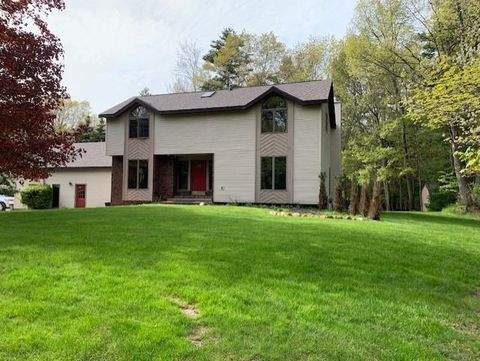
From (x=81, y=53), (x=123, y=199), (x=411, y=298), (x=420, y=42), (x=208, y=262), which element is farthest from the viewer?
(x=420, y=42)

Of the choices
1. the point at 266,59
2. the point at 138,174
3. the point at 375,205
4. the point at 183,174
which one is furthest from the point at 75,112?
the point at 375,205

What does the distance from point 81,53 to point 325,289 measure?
13.5 metres

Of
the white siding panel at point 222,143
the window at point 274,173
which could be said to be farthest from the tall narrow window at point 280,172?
the white siding panel at point 222,143

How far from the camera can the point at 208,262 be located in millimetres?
6691

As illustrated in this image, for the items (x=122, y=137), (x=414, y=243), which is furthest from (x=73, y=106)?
(x=414, y=243)

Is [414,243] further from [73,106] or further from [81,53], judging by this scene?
[73,106]

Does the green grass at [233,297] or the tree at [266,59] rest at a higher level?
the tree at [266,59]

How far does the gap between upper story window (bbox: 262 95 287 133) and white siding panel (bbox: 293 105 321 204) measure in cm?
73

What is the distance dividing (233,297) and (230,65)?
40.7 m

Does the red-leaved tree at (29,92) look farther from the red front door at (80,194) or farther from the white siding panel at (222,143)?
the red front door at (80,194)

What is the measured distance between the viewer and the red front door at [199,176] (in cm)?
2391

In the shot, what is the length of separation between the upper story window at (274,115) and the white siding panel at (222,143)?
2.04 feet

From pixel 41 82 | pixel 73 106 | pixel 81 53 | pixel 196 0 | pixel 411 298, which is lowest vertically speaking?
pixel 411 298

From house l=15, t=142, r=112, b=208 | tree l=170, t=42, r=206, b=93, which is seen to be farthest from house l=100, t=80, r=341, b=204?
tree l=170, t=42, r=206, b=93
